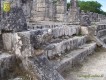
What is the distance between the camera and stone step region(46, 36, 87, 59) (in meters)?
7.55

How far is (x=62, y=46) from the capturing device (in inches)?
335

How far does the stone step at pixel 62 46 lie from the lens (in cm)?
755

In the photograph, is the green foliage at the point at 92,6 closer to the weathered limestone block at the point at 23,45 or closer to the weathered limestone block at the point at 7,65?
the weathered limestone block at the point at 23,45

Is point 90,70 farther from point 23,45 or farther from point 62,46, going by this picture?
point 23,45

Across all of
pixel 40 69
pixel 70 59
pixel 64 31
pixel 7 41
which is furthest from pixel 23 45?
pixel 64 31

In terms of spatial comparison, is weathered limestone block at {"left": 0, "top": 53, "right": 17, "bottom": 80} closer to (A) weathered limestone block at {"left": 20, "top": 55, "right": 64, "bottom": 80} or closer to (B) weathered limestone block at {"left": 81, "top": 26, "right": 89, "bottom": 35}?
(A) weathered limestone block at {"left": 20, "top": 55, "right": 64, "bottom": 80}

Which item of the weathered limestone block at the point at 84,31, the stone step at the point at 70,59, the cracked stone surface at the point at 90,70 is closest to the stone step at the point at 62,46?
the stone step at the point at 70,59

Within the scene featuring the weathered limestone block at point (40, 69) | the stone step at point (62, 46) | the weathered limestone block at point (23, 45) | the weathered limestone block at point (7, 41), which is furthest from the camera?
the stone step at point (62, 46)

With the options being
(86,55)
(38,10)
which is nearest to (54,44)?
(86,55)

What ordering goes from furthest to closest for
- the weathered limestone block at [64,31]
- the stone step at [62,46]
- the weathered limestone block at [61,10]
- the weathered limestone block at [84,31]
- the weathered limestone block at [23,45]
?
the weathered limestone block at [61,10], the weathered limestone block at [84,31], the weathered limestone block at [64,31], the stone step at [62,46], the weathered limestone block at [23,45]

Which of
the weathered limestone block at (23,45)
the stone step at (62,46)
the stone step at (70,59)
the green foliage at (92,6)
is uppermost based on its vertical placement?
the weathered limestone block at (23,45)

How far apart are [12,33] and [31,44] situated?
0.47 m

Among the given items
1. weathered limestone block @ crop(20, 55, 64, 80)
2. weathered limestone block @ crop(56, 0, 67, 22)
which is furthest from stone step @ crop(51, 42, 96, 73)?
weathered limestone block @ crop(56, 0, 67, 22)

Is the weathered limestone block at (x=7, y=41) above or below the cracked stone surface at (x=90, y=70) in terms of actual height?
above
